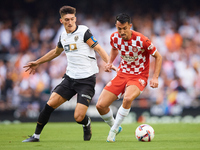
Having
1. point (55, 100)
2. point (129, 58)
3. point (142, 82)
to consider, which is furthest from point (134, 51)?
point (55, 100)

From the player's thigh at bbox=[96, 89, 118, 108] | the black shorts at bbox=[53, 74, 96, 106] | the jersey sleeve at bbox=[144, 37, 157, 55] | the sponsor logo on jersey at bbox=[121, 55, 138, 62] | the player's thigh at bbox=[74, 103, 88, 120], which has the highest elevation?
the jersey sleeve at bbox=[144, 37, 157, 55]

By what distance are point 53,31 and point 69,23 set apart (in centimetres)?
1209

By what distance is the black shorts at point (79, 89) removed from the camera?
280 inches

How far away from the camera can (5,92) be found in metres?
15.6

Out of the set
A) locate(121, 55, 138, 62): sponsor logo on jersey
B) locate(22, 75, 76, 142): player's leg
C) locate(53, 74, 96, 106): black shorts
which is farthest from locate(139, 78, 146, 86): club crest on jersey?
locate(22, 75, 76, 142): player's leg

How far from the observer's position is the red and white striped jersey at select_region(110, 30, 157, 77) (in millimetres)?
7102

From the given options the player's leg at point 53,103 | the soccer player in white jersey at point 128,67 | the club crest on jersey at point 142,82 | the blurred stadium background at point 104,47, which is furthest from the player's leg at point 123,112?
the blurred stadium background at point 104,47

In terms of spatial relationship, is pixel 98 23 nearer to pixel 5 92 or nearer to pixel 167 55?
pixel 167 55

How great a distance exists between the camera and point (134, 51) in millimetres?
7234

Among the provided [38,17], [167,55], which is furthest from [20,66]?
[167,55]

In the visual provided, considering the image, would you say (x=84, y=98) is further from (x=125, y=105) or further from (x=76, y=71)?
(x=125, y=105)

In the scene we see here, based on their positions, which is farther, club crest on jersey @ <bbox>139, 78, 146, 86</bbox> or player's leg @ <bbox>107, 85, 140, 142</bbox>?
club crest on jersey @ <bbox>139, 78, 146, 86</bbox>

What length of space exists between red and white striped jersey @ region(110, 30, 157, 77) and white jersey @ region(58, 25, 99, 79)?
1.67 ft

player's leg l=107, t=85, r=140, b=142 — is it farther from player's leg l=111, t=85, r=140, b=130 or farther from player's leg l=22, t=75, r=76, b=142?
player's leg l=22, t=75, r=76, b=142
